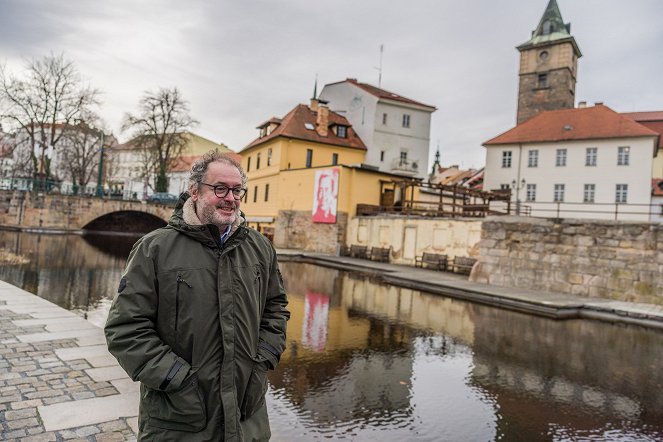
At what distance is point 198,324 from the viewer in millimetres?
2209

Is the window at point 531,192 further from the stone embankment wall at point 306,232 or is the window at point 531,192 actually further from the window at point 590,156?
the stone embankment wall at point 306,232

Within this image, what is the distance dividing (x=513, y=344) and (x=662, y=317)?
5.88m

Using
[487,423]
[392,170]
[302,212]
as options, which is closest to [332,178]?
[302,212]

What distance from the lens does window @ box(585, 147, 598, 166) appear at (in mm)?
37531

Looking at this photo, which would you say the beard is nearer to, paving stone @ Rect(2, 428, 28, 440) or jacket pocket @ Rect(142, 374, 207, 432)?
jacket pocket @ Rect(142, 374, 207, 432)

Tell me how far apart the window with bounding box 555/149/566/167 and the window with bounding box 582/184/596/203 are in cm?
256

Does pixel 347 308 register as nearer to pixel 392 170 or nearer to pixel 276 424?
pixel 276 424

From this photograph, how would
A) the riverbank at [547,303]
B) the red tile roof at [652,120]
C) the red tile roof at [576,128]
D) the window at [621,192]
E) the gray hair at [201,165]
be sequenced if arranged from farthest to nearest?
the red tile roof at [652,120] → the red tile roof at [576,128] → the window at [621,192] → the riverbank at [547,303] → the gray hair at [201,165]

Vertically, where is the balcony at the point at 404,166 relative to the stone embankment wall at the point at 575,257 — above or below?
above

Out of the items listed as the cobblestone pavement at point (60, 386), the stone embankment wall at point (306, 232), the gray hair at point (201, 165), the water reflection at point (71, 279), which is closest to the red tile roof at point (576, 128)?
the stone embankment wall at point (306, 232)

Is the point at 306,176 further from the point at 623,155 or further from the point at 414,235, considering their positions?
the point at 623,155

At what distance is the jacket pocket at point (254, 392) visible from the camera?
2352 millimetres

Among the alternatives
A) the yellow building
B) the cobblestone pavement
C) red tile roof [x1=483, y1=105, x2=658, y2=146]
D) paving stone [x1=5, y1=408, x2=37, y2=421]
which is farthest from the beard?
red tile roof [x1=483, y1=105, x2=658, y2=146]

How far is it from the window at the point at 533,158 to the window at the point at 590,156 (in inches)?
148
